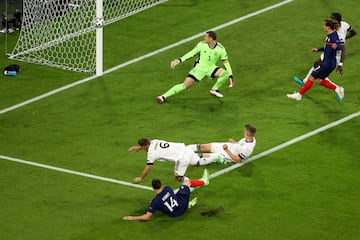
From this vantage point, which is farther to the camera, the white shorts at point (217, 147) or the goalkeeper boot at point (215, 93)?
the goalkeeper boot at point (215, 93)

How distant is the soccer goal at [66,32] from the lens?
3312 centimetres

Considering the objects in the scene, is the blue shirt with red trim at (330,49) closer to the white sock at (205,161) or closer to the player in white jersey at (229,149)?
the player in white jersey at (229,149)

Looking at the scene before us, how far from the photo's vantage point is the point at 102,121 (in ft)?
96.1

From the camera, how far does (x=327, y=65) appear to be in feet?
98.4

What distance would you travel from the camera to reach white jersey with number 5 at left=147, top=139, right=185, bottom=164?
25344mm

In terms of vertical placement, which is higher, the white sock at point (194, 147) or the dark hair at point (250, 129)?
the dark hair at point (250, 129)

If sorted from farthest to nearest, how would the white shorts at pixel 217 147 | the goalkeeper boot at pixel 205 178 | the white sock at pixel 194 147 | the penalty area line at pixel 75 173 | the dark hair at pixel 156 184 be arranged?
1. the white shorts at pixel 217 147
2. the white sock at pixel 194 147
3. the penalty area line at pixel 75 173
4. the goalkeeper boot at pixel 205 178
5. the dark hair at pixel 156 184

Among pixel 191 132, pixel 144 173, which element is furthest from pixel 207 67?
pixel 144 173

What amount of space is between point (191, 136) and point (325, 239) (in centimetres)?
576

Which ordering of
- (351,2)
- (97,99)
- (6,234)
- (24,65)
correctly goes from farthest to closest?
(351,2), (24,65), (97,99), (6,234)

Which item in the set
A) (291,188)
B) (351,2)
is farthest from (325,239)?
(351,2)

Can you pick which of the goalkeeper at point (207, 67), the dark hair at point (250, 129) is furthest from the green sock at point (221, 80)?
the dark hair at point (250, 129)

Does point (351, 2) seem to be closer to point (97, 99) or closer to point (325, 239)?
point (97, 99)

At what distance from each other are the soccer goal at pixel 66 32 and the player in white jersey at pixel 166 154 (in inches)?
269
